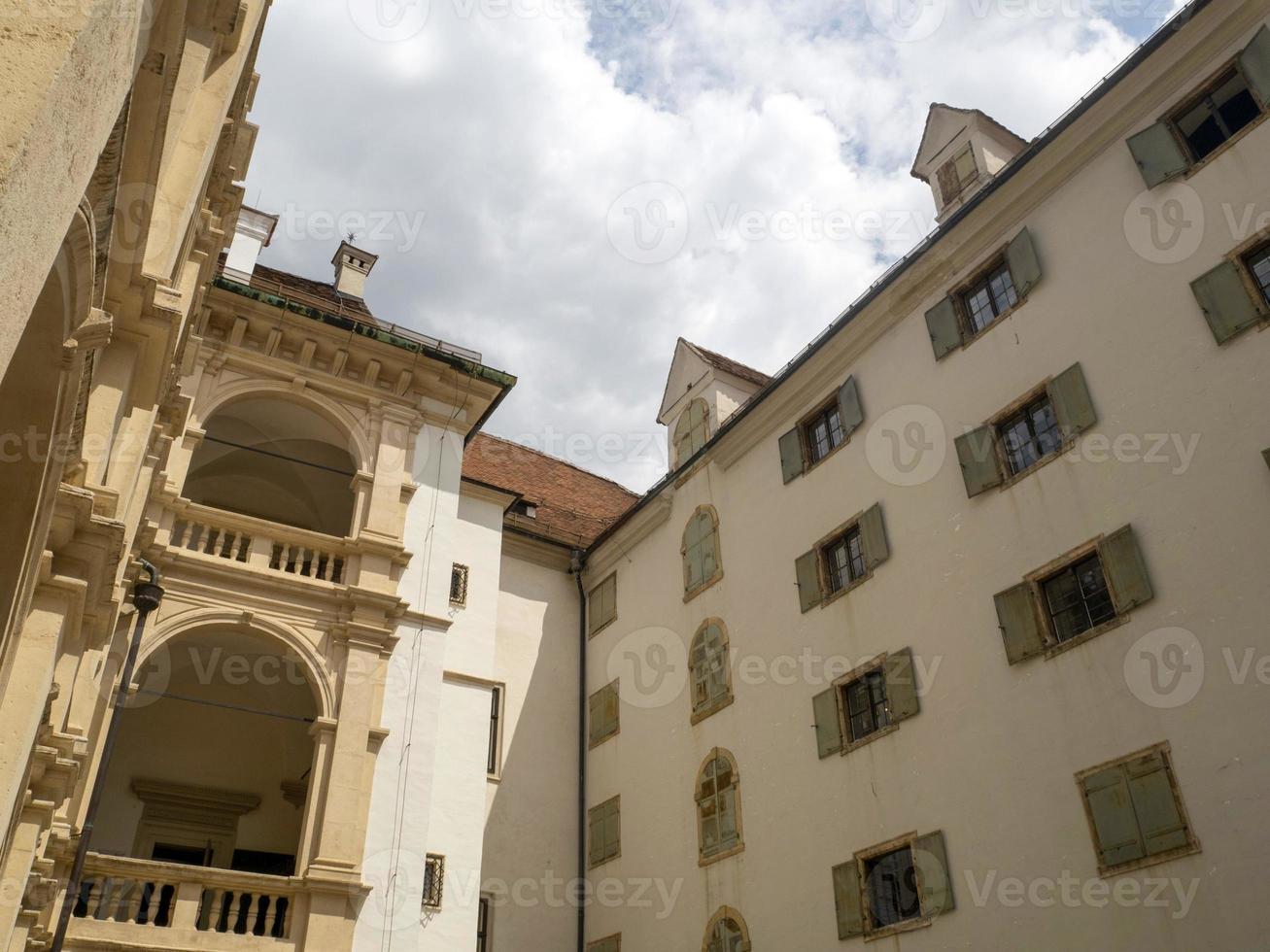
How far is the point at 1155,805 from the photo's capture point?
41.1 feet

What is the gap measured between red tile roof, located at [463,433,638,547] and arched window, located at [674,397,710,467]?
357cm

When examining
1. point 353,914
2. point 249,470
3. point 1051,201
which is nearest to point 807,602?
point 1051,201

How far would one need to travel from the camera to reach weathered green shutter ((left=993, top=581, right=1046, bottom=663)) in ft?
48.0

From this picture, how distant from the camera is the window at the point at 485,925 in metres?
20.3

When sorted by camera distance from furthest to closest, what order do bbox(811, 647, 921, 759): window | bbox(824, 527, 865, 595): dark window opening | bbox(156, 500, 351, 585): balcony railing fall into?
bbox(824, 527, 865, 595): dark window opening → bbox(156, 500, 351, 585): balcony railing → bbox(811, 647, 921, 759): window

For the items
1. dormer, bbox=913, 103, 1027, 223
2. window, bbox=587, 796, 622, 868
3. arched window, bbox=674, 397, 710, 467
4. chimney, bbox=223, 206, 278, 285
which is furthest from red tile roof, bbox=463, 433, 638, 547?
dormer, bbox=913, 103, 1027, 223

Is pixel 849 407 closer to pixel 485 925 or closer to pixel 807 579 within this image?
pixel 807 579

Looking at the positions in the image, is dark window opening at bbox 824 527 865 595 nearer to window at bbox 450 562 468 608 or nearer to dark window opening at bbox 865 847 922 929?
dark window opening at bbox 865 847 922 929

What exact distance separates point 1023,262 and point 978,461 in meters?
3.27

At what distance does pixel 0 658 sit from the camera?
6.11 m

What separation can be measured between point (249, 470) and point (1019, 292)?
14437 millimetres

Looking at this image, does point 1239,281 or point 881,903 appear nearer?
point 1239,281

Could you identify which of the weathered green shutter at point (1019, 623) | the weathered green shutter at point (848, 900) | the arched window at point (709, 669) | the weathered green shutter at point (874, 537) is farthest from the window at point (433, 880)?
the weathered green shutter at point (1019, 623)

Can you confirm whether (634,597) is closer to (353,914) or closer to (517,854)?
(517,854)
